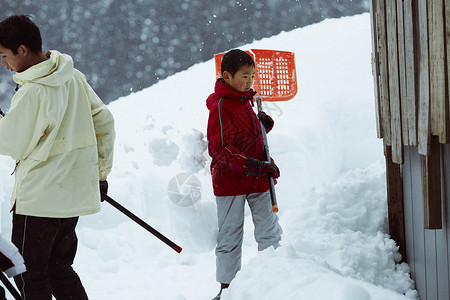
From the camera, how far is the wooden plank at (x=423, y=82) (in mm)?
1612

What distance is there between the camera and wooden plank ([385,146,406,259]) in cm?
264

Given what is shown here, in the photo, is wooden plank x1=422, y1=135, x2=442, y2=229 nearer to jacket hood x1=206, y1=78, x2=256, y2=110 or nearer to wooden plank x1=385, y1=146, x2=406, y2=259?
wooden plank x1=385, y1=146, x2=406, y2=259

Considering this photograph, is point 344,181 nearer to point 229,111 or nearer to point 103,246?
point 229,111

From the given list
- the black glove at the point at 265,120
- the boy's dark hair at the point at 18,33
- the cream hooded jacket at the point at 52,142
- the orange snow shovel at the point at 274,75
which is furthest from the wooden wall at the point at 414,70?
the orange snow shovel at the point at 274,75

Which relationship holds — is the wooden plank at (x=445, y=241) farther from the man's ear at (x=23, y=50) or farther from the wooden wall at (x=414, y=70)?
the man's ear at (x=23, y=50)

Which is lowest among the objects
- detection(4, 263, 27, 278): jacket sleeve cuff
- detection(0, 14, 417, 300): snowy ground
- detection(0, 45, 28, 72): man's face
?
detection(0, 14, 417, 300): snowy ground

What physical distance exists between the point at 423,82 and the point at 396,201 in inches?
45.6

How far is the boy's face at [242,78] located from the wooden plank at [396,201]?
2.63ft

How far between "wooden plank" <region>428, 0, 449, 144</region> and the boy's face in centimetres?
121

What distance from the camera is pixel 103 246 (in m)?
4.05

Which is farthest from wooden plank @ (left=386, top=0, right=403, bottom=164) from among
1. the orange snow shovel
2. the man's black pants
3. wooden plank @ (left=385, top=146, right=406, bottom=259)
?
the orange snow shovel

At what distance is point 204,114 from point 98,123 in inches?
156

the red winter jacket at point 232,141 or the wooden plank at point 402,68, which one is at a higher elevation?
the wooden plank at point 402,68

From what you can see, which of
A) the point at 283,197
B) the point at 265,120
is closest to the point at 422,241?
the point at 265,120
